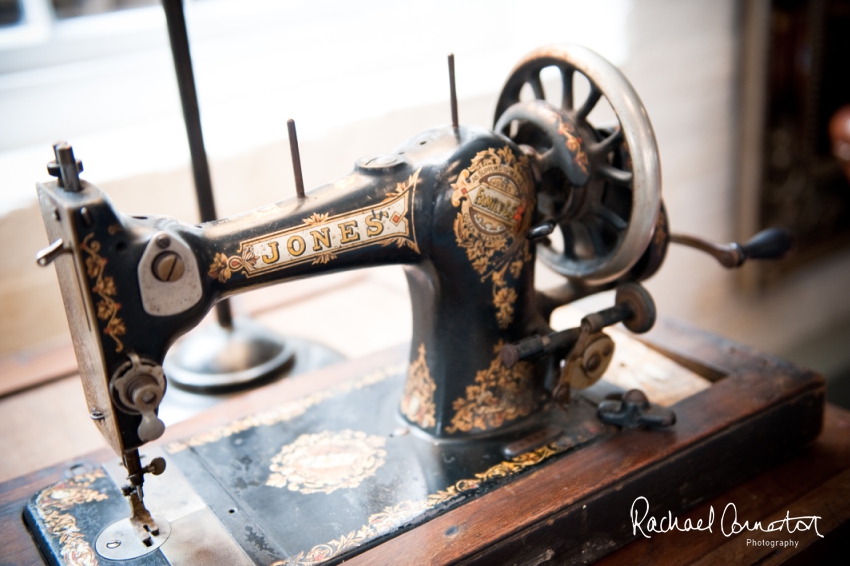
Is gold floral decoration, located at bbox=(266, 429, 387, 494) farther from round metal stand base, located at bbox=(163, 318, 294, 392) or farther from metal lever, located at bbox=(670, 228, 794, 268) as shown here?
metal lever, located at bbox=(670, 228, 794, 268)

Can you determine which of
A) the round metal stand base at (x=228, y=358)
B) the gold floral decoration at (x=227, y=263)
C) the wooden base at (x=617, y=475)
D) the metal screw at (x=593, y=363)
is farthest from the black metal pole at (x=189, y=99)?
the metal screw at (x=593, y=363)

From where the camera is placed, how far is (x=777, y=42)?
240 cm

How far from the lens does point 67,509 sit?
102cm

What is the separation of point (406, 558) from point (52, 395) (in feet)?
2.77

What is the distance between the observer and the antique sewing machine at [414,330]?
888 millimetres

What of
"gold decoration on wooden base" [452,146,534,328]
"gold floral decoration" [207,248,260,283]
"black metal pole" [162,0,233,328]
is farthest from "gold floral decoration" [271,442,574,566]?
"black metal pole" [162,0,233,328]

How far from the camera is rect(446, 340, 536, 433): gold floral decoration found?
1136 mm

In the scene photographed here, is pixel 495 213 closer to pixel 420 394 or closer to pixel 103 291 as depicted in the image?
pixel 420 394

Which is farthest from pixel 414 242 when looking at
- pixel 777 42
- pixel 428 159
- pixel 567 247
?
pixel 777 42

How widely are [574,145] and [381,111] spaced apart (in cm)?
106

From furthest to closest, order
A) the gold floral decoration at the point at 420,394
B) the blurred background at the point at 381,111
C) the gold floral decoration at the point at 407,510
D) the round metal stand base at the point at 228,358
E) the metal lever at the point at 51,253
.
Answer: the blurred background at the point at 381,111 → the round metal stand base at the point at 228,358 → the gold floral decoration at the point at 420,394 → the gold floral decoration at the point at 407,510 → the metal lever at the point at 51,253

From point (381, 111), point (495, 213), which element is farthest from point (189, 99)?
point (381, 111)

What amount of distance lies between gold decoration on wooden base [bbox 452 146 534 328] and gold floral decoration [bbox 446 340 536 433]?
11cm

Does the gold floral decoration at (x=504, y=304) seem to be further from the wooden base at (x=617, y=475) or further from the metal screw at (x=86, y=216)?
the metal screw at (x=86, y=216)
